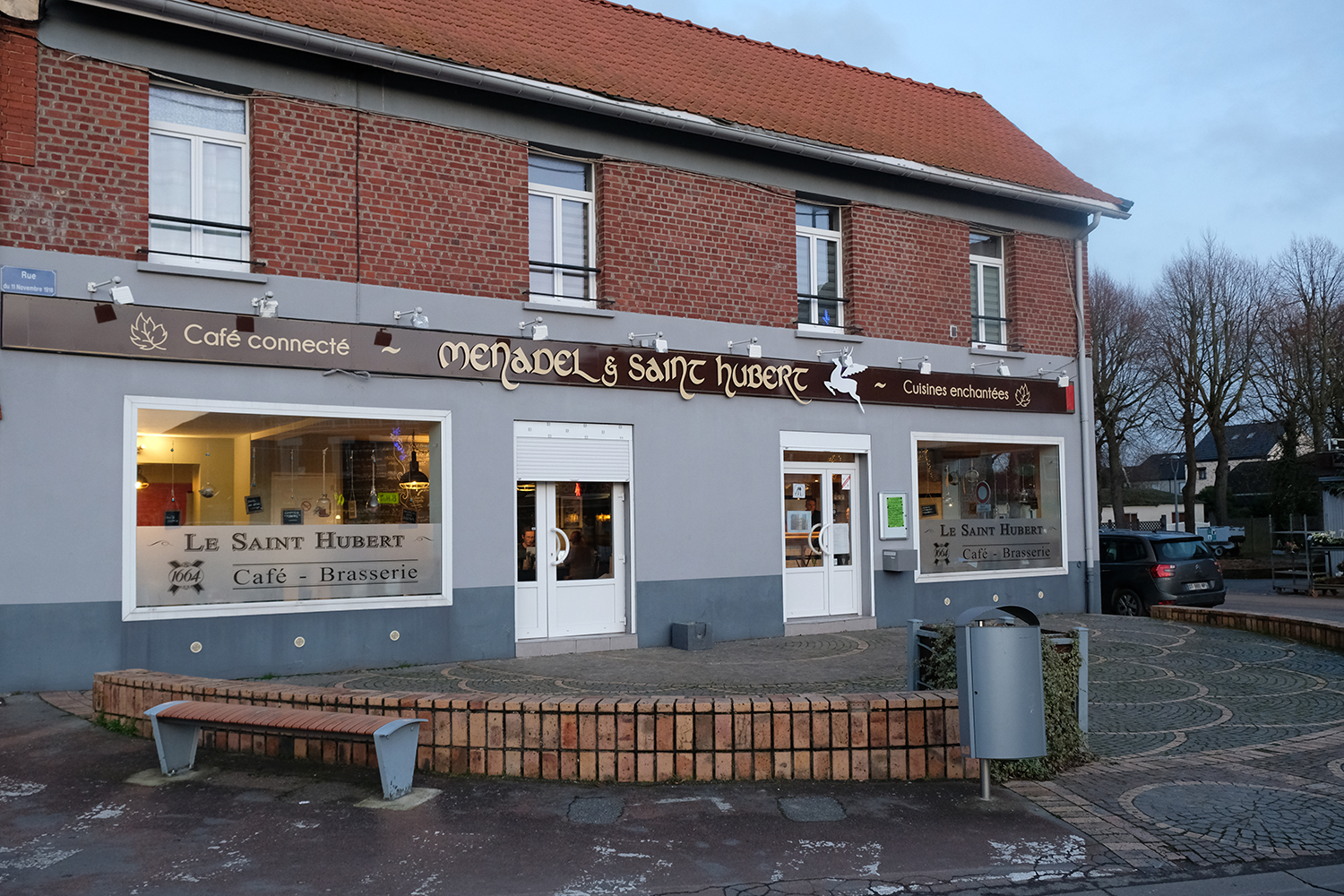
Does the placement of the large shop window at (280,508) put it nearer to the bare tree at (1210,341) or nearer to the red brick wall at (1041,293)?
the red brick wall at (1041,293)

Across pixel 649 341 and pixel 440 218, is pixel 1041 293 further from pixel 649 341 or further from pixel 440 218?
pixel 440 218

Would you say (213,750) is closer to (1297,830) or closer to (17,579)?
(17,579)

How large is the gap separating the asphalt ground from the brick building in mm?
2835

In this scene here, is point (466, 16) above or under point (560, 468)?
above

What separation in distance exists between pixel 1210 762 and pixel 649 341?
7.56 metres

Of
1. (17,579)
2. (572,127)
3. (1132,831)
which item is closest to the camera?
(1132,831)

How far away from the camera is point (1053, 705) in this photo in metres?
6.59

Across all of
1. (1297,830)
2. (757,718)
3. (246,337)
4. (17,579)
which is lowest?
(1297,830)

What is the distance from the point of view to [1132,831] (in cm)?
548

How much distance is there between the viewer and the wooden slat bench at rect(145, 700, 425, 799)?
19.4ft

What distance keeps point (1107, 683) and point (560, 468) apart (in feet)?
19.8

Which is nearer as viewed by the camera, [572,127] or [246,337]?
[246,337]

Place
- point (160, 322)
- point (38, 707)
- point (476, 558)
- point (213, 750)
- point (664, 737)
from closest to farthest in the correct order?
point (664, 737) → point (213, 750) → point (38, 707) → point (160, 322) → point (476, 558)

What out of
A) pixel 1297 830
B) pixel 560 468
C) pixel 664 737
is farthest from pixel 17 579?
pixel 1297 830
